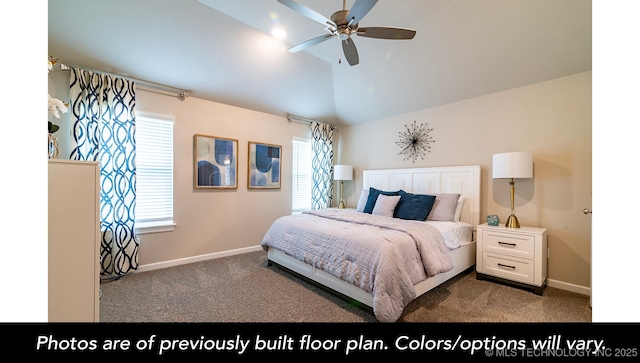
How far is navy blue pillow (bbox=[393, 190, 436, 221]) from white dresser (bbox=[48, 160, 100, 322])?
301cm

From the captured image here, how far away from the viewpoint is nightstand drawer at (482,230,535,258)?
2445 millimetres

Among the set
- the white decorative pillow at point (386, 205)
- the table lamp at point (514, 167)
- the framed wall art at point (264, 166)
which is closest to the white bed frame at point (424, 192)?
the table lamp at point (514, 167)

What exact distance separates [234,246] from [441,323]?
2927 millimetres

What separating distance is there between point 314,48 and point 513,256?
332 centimetres

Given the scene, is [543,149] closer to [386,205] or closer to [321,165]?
[386,205]

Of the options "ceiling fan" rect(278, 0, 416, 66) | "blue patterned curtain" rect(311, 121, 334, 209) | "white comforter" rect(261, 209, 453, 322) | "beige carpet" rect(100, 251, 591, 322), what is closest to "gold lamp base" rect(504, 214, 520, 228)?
Result: "beige carpet" rect(100, 251, 591, 322)

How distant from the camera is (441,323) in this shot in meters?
1.89

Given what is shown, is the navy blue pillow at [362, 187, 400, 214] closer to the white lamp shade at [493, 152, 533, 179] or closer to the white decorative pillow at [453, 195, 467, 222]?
the white decorative pillow at [453, 195, 467, 222]

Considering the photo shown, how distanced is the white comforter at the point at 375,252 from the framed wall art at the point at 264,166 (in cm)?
140

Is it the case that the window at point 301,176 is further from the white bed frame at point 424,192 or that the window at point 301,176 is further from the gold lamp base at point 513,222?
the gold lamp base at point 513,222

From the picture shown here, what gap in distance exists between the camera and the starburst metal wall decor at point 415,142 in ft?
12.2
